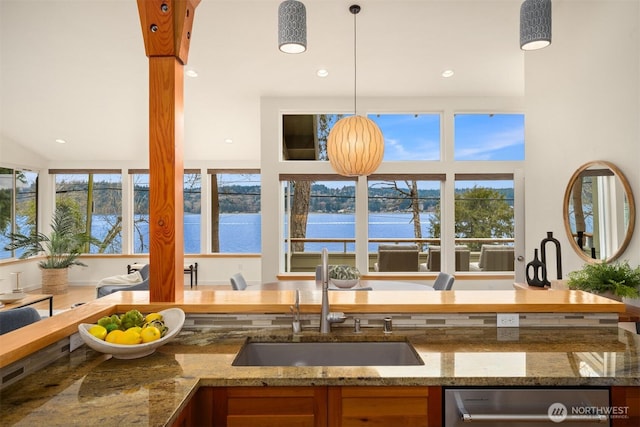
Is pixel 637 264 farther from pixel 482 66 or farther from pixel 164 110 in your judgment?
pixel 164 110

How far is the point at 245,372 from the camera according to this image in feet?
4.46

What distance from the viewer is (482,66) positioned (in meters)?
4.71

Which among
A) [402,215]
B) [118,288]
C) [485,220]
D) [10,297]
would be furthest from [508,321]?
[10,297]

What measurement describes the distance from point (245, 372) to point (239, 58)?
410 cm

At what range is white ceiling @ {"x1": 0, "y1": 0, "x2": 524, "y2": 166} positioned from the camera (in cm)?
398

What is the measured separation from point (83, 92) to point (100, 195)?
109 inches

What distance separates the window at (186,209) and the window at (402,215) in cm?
377

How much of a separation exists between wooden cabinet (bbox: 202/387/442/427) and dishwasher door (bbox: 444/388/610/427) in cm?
9

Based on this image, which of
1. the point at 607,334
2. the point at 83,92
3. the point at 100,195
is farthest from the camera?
the point at 100,195

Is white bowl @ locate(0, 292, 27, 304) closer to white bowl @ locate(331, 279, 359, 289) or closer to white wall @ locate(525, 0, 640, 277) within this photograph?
white bowl @ locate(331, 279, 359, 289)

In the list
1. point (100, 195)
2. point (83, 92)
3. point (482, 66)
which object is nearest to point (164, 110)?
point (482, 66)

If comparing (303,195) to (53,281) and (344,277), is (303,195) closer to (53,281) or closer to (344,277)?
(344,277)

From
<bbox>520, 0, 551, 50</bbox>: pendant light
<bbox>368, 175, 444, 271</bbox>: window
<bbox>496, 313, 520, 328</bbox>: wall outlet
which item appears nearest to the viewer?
<bbox>496, 313, 520, 328</bbox>: wall outlet

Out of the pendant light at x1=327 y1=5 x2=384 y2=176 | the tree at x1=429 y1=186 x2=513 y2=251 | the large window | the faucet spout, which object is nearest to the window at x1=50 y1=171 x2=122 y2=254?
the large window
